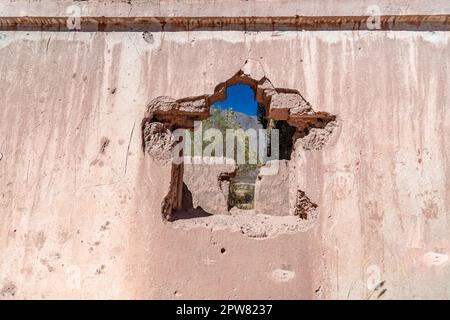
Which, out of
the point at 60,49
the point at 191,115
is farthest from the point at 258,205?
the point at 60,49

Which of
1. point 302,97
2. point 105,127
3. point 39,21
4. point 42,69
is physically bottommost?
point 105,127

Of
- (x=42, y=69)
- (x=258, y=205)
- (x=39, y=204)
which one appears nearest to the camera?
(x=39, y=204)

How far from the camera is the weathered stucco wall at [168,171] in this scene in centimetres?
303

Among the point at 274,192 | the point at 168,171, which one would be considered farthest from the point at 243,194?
the point at 168,171

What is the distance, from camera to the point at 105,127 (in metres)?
3.28

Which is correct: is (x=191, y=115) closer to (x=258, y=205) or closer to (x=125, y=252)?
(x=125, y=252)

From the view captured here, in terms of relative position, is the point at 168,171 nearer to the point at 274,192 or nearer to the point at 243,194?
the point at 274,192

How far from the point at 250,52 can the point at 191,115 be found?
2.60 ft

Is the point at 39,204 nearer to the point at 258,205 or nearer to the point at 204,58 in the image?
the point at 204,58

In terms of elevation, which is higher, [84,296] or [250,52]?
[250,52]

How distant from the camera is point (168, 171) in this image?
10.6ft

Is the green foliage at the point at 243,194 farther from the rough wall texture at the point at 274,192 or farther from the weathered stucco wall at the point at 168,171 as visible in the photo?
the weathered stucco wall at the point at 168,171
